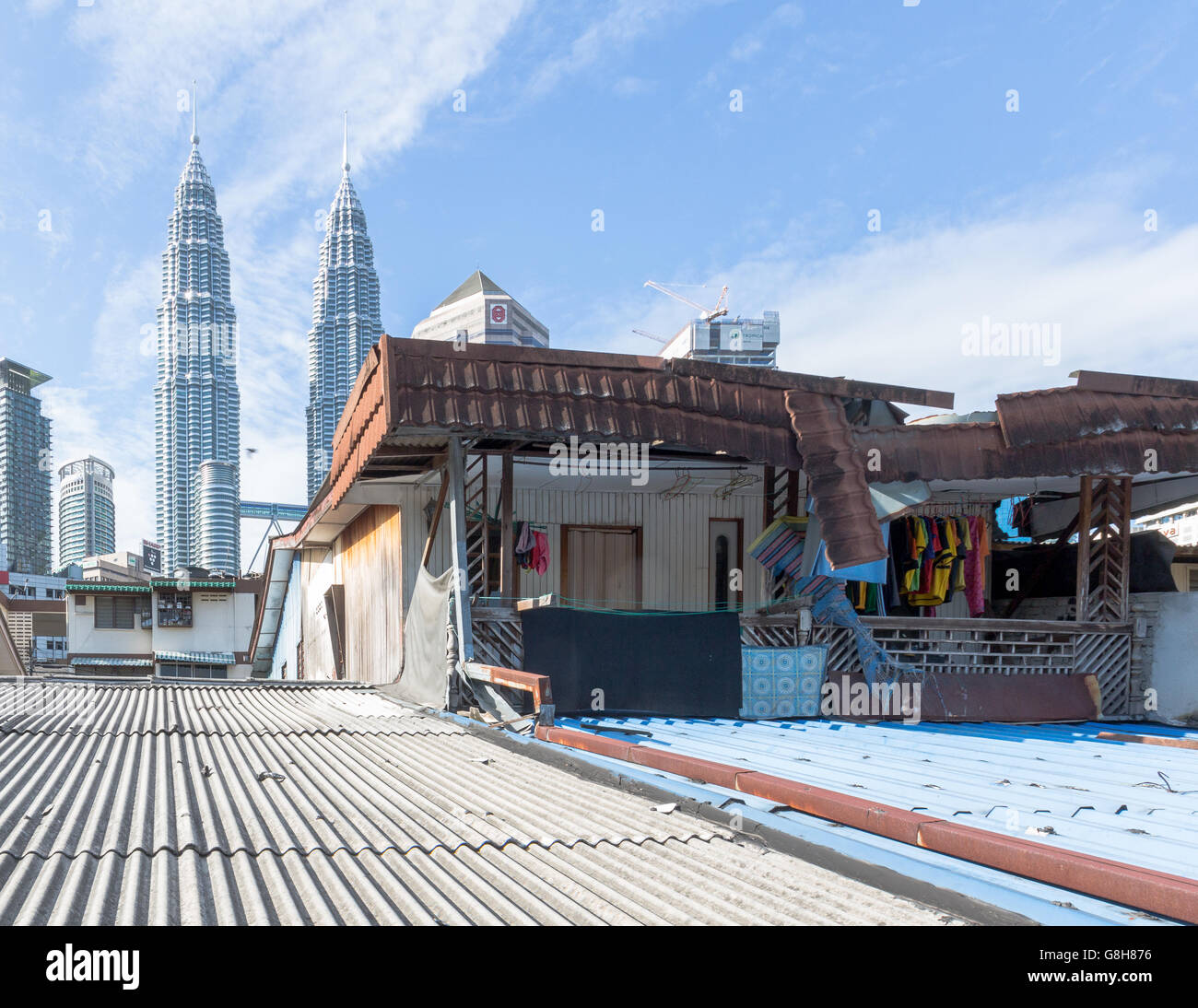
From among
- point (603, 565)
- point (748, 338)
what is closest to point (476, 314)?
point (748, 338)

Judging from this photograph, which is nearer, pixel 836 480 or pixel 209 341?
pixel 836 480

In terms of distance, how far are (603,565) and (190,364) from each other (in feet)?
554

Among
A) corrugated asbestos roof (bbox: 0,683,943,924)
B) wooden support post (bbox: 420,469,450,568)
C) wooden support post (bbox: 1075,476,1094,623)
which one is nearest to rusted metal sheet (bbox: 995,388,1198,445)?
wooden support post (bbox: 1075,476,1094,623)

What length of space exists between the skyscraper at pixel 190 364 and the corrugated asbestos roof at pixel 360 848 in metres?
165

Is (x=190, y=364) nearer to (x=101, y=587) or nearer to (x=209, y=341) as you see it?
(x=209, y=341)

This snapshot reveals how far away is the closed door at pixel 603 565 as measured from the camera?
13531 mm

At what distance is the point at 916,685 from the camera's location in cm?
1019

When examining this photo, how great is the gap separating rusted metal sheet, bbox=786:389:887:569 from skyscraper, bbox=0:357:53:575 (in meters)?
148

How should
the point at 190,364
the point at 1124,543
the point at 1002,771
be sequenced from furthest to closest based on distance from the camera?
the point at 190,364, the point at 1124,543, the point at 1002,771

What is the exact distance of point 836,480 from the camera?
9.76 m

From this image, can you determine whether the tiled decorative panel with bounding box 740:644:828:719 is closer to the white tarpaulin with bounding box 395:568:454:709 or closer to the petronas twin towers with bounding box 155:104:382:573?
the white tarpaulin with bounding box 395:568:454:709

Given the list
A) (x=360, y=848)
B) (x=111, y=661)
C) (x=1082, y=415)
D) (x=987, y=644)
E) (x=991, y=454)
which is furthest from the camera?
(x=111, y=661)

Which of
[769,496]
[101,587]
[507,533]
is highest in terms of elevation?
[769,496]
